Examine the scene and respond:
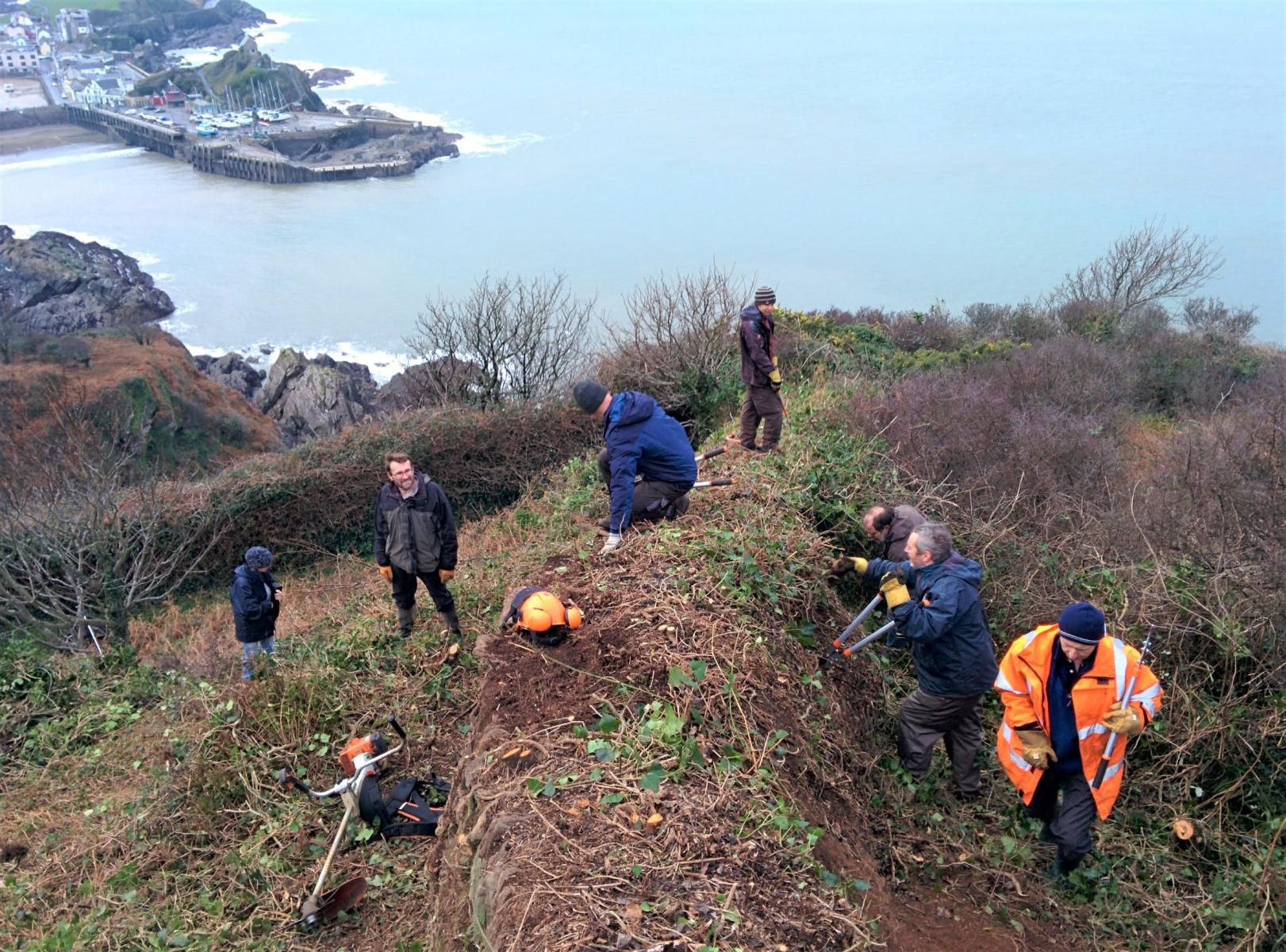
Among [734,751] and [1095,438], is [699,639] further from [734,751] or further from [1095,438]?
[1095,438]

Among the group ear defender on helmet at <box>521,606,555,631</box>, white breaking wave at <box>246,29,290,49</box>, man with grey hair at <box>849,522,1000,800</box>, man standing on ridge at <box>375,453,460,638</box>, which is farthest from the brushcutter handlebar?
white breaking wave at <box>246,29,290,49</box>

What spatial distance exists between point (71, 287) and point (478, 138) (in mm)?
33647

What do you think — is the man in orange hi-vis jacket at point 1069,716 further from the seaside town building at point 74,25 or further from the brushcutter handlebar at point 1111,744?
the seaside town building at point 74,25

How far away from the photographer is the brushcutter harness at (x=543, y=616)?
214 inches

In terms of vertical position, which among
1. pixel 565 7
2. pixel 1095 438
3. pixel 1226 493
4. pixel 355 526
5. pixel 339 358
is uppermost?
pixel 565 7

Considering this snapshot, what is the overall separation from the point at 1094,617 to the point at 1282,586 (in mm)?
2921

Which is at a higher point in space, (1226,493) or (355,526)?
(1226,493)

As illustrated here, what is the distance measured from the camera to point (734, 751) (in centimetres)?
470

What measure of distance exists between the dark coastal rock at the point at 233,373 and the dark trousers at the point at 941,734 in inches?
1421

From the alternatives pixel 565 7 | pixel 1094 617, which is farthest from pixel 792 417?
pixel 565 7

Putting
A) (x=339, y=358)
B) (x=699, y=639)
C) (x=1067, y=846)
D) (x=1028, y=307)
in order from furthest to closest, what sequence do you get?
(x=339, y=358) < (x=1028, y=307) < (x=699, y=639) < (x=1067, y=846)

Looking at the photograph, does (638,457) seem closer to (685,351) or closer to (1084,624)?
(1084,624)

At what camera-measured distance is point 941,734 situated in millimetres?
5645

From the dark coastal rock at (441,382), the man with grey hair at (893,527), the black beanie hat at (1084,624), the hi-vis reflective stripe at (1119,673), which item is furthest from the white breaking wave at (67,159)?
the hi-vis reflective stripe at (1119,673)
